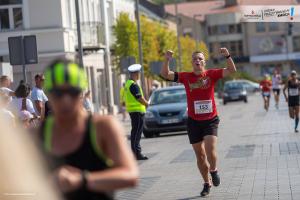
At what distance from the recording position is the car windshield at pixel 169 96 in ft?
99.3

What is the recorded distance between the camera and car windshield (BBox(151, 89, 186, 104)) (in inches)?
1192

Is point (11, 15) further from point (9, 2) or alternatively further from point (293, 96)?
point (293, 96)

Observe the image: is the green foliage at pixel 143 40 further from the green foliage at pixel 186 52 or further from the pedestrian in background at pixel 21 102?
the pedestrian in background at pixel 21 102

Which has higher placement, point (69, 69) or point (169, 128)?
point (69, 69)

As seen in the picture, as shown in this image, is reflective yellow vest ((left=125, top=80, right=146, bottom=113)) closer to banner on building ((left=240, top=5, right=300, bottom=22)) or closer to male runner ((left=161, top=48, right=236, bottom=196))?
banner on building ((left=240, top=5, right=300, bottom=22))

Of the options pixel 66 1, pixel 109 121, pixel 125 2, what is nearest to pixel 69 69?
pixel 109 121

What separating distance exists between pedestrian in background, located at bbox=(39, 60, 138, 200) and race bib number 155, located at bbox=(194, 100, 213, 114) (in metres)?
7.54

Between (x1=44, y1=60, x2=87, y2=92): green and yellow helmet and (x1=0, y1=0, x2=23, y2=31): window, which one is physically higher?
(x1=0, y1=0, x2=23, y2=31): window

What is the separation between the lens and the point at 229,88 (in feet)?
226

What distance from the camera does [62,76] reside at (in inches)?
189

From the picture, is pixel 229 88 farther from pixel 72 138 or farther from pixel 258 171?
pixel 72 138

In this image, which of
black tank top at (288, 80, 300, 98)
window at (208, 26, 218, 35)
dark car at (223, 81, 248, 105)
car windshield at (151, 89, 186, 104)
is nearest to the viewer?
black tank top at (288, 80, 300, 98)

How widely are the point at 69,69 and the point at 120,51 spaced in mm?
47892

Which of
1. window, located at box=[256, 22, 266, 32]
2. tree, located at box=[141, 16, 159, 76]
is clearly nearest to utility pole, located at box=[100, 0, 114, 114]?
tree, located at box=[141, 16, 159, 76]
